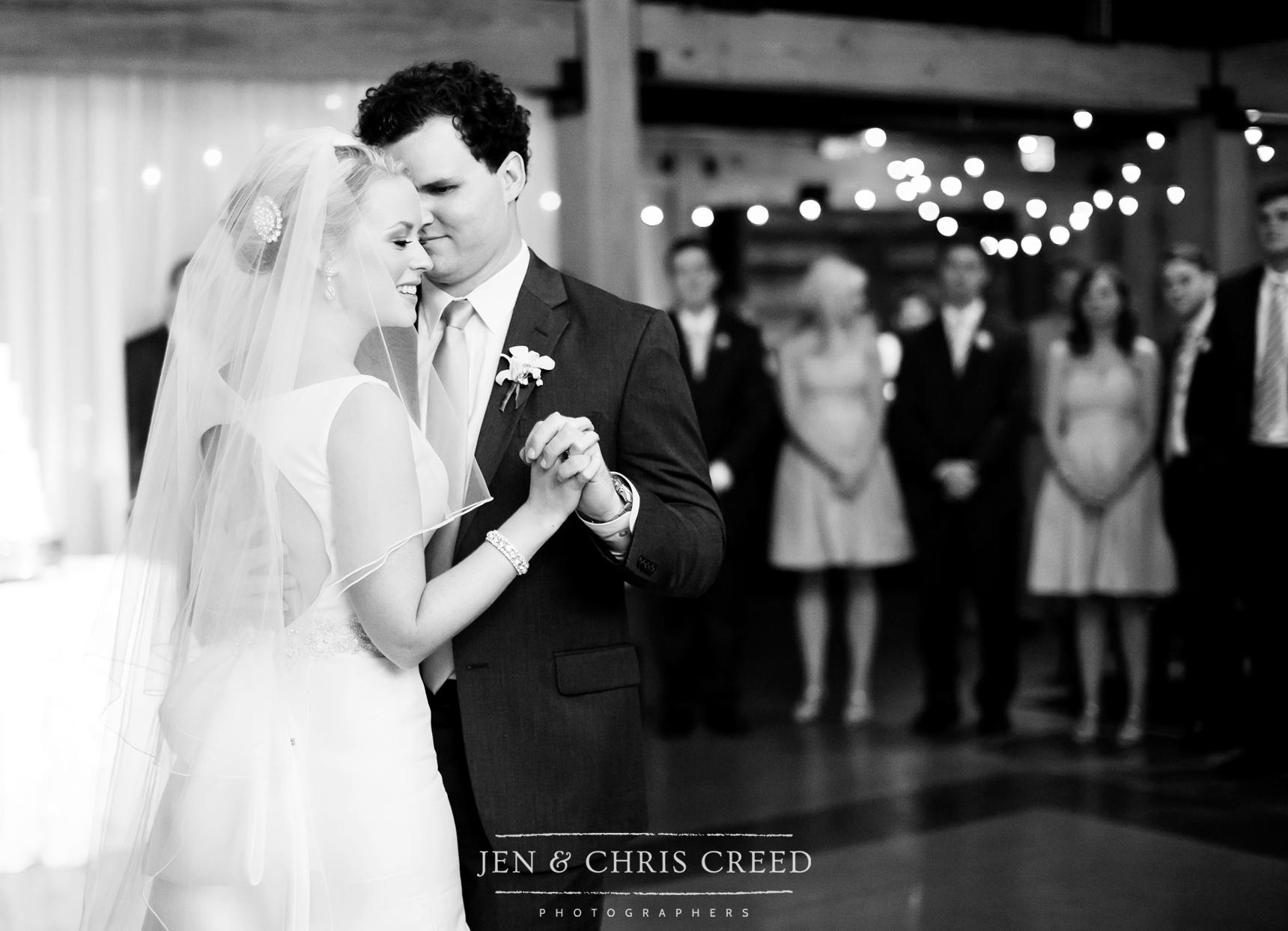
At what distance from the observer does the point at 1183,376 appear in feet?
16.9

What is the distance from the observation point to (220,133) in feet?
15.9

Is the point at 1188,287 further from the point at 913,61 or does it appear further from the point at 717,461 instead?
the point at 717,461

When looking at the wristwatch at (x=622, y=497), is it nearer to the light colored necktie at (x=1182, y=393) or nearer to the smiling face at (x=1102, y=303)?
the light colored necktie at (x=1182, y=393)

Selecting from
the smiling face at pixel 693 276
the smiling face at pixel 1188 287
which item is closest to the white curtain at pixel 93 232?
the smiling face at pixel 693 276

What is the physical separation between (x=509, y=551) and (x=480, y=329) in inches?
15.6

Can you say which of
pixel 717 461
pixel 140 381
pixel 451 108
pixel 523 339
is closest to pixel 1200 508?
pixel 717 461

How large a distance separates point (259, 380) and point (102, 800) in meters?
0.75

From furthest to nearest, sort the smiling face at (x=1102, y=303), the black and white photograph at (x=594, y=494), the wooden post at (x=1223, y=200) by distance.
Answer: the wooden post at (x=1223, y=200) → the smiling face at (x=1102, y=303) → the black and white photograph at (x=594, y=494)

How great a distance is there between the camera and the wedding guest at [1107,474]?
17.6 ft

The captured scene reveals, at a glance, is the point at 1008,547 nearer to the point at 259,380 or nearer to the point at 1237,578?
the point at 1237,578

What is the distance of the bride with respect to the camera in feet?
5.51

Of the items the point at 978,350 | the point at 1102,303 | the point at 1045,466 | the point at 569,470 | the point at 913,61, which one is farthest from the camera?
the point at 1045,466

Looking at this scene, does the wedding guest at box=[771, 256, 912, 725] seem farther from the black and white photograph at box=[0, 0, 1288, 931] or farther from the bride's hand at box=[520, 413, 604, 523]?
the bride's hand at box=[520, 413, 604, 523]

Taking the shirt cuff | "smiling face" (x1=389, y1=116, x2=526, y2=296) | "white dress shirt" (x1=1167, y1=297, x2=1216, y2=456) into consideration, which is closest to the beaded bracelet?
the shirt cuff
